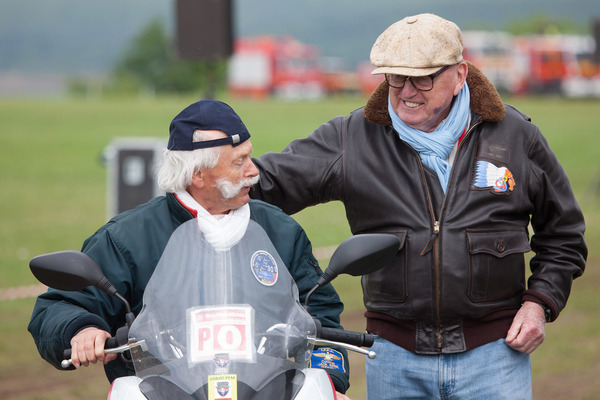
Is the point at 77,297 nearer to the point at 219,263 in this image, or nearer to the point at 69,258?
the point at 69,258

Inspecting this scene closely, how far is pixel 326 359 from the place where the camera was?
3.00 metres

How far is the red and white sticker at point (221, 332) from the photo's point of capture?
250cm

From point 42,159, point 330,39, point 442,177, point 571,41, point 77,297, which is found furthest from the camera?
point 330,39

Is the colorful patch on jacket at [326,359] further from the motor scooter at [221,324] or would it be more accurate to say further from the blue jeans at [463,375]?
the blue jeans at [463,375]

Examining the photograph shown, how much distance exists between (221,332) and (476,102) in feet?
5.23

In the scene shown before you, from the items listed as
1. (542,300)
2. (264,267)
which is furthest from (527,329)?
(264,267)

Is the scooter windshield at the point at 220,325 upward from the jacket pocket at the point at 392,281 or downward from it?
upward

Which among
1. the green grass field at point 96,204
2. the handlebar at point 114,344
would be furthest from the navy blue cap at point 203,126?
the green grass field at point 96,204

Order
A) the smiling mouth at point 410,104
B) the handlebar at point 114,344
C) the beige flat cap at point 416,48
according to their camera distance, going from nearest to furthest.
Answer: the handlebar at point 114,344
the beige flat cap at point 416,48
the smiling mouth at point 410,104

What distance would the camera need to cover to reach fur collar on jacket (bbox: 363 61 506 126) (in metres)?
3.59

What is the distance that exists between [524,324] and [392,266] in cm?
54

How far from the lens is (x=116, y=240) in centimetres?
305

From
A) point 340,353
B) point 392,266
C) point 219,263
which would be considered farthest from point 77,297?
point 392,266

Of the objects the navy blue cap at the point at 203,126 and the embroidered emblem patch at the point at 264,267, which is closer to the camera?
the embroidered emblem patch at the point at 264,267
